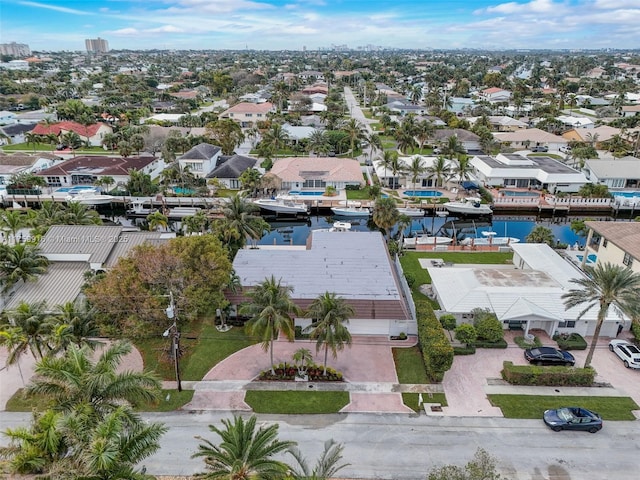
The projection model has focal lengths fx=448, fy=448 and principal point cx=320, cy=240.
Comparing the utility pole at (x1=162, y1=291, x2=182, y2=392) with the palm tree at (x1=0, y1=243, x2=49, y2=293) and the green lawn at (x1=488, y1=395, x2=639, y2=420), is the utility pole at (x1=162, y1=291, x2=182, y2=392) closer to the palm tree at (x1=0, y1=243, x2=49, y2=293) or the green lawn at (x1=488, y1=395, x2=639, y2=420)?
the palm tree at (x1=0, y1=243, x2=49, y2=293)

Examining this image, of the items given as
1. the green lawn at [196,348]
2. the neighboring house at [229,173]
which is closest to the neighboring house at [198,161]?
the neighboring house at [229,173]

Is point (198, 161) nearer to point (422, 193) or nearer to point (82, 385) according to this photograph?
point (422, 193)

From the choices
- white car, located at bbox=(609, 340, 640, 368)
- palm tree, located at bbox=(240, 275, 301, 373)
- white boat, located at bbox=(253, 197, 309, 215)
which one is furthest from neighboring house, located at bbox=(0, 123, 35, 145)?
white car, located at bbox=(609, 340, 640, 368)

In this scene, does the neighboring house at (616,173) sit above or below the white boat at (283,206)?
above

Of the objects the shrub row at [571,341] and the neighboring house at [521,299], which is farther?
the neighboring house at [521,299]

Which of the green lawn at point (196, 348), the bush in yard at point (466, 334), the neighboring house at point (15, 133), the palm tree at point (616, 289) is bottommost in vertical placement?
the green lawn at point (196, 348)

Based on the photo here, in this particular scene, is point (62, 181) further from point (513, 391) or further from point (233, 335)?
point (513, 391)

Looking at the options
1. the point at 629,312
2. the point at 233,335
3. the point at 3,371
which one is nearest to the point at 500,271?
the point at 629,312

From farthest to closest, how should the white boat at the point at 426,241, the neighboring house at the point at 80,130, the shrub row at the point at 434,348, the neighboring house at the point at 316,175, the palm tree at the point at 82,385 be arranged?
the neighboring house at the point at 80,130 → the neighboring house at the point at 316,175 → the white boat at the point at 426,241 → the shrub row at the point at 434,348 → the palm tree at the point at 82,385

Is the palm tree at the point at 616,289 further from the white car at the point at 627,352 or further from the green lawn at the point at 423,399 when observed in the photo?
the green lawn at the point at 423,399
